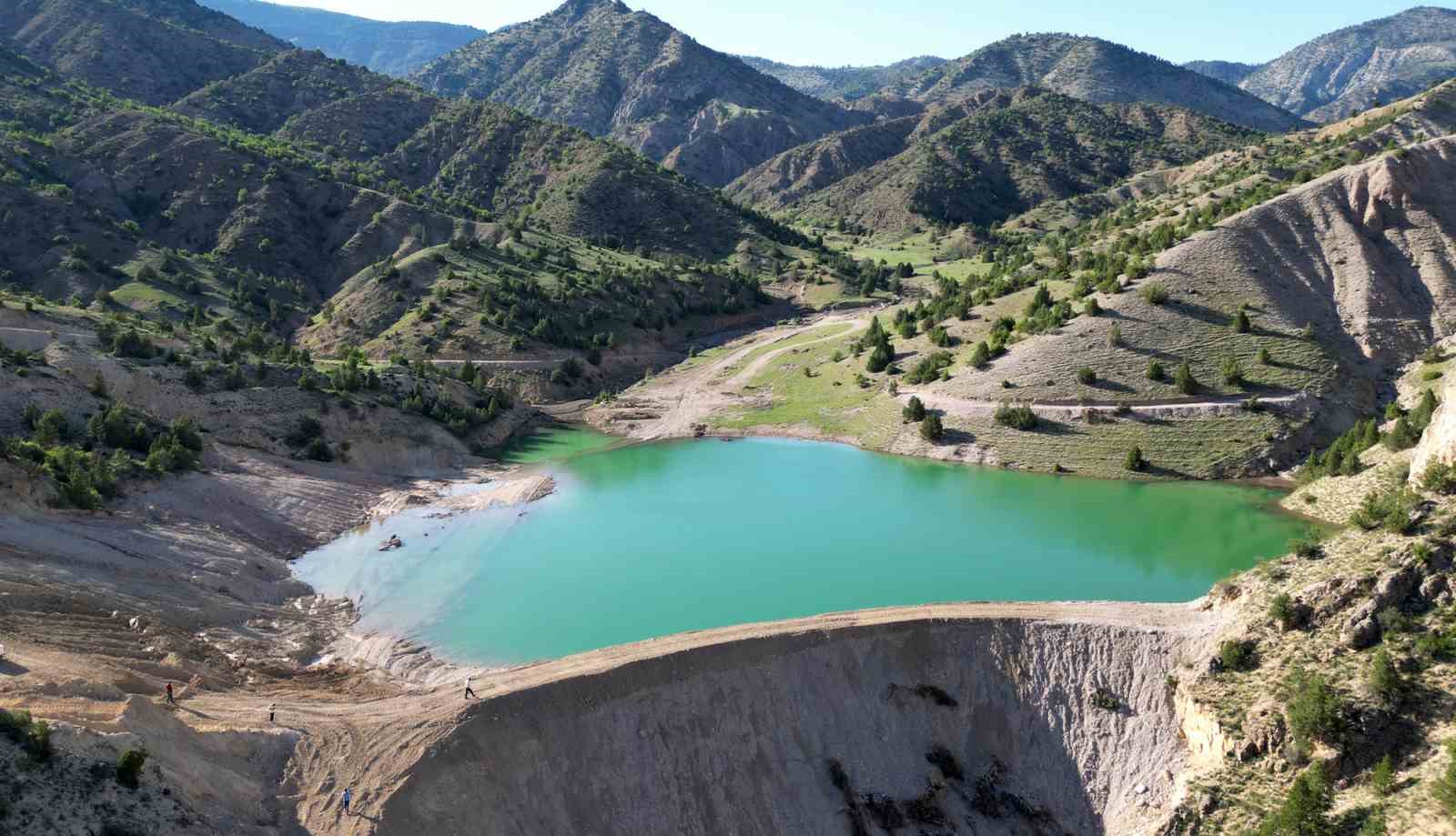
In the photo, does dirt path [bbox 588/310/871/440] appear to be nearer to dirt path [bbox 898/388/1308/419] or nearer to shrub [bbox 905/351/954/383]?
shrub [bbox 905/351/954/383]

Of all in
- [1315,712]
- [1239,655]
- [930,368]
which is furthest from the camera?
[930,368]

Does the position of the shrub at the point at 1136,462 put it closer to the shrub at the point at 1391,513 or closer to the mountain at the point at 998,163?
the shrub at the point at 1391,513

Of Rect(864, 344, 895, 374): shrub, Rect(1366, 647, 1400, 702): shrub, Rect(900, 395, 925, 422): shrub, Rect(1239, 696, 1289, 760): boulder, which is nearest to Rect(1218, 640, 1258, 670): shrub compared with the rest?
Rect(1239, 696, 1289, 760): boulder

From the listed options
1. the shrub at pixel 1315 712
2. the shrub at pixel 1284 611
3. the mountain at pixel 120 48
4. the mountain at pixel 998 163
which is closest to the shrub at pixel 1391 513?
the shrub at pixel 1284 611

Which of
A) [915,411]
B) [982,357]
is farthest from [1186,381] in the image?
[915,411]

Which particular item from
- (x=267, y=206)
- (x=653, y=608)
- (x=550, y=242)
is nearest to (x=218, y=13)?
(x=267, y=206)

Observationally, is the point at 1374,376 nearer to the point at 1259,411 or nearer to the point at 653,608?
the point at 1259,411

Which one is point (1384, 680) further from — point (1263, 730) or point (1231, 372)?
point (1231, 372)
